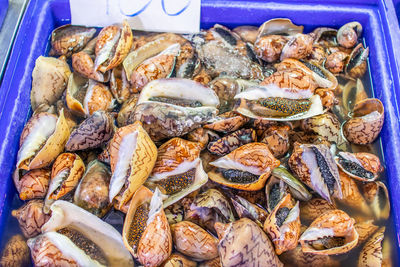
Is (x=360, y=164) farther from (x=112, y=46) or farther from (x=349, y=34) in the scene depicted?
(x=112, y=46)

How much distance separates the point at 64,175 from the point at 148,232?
0.34 m

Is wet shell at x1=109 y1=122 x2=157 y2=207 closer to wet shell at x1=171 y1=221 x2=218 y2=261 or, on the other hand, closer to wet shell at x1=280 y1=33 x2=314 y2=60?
wet shell at x1=171 y1=221 x2=218 y2=261

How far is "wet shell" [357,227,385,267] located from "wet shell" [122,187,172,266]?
1.89ft

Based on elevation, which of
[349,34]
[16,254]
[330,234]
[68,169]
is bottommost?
[16,254]

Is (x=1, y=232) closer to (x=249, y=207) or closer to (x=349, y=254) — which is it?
(x=249, y=207)

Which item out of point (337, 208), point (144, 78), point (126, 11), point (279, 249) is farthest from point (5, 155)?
point (337, 208)

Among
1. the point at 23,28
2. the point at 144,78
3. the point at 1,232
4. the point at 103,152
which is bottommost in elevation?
the point at 1,232

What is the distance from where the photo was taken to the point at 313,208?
1146 mm

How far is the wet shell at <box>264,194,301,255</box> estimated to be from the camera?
1.00 meters

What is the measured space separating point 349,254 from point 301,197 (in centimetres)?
21

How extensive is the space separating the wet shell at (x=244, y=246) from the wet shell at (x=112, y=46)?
74 cm

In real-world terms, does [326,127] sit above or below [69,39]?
below

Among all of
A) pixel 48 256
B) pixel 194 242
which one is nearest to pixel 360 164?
pixel 194 242

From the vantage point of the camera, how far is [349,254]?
111 cm
